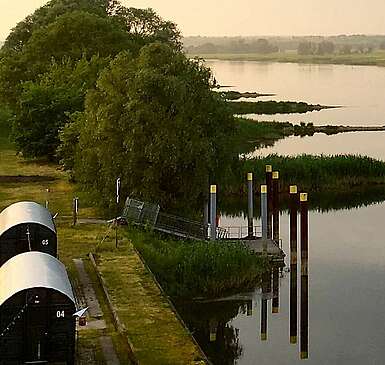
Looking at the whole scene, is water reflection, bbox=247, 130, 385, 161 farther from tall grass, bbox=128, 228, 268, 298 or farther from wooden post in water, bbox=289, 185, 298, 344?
tall grass, bbox=128, 228, 268, 298

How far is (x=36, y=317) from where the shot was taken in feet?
56.9

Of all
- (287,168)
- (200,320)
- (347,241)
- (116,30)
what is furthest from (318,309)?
(116,30)

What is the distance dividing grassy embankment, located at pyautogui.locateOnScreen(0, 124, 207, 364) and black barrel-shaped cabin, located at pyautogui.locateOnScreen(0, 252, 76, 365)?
5.13 ft

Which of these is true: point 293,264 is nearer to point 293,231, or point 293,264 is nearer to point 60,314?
point 293,231

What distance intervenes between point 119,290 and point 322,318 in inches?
288

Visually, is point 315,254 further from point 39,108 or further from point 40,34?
point 40,34

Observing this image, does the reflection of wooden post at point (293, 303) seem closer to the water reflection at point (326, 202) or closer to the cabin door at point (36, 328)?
the cabin door at point (36, 328)

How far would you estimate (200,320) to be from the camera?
27406 mm

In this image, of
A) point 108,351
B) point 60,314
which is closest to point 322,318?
point 108,351

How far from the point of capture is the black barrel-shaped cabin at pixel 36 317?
17188mm

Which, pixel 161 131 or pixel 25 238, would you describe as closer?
pixel 25 238

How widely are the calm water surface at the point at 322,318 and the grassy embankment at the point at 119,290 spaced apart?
9.99 ft

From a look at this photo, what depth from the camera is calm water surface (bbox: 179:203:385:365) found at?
24.6 m

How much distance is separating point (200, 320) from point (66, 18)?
41264 millimetres
